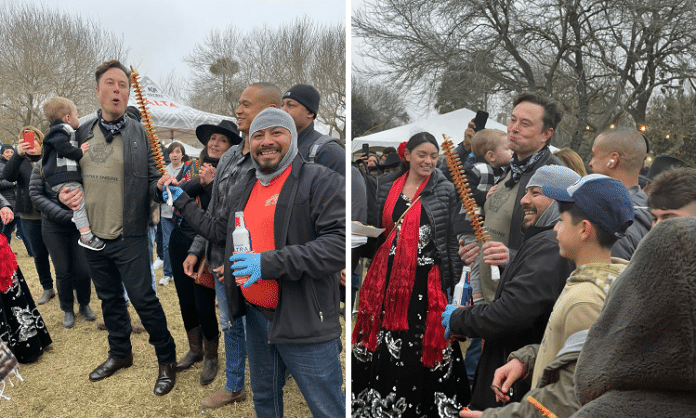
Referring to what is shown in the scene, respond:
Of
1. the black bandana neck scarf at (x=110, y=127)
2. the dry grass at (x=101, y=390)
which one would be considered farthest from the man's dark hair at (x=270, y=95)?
the dry grass at (x=101, y=390)

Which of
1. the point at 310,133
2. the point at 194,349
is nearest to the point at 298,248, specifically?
the point at 310,133

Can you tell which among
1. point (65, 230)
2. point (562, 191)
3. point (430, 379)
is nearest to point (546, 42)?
point (562, 191)

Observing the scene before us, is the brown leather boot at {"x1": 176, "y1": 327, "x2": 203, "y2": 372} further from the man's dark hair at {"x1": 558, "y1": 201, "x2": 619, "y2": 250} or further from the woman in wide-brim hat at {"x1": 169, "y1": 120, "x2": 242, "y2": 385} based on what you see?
the man's dark hair at {"x1": 558, "y1": 201, "x2": 619, "y2": 250}

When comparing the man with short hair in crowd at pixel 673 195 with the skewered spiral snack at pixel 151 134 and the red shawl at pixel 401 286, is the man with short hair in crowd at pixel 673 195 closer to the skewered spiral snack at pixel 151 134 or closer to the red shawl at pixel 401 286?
the red shawl at pixel 401 286

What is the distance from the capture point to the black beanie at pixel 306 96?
2174 millimetres

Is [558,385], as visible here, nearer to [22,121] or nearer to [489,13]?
[489,13]

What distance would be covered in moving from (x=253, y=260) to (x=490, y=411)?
3.23ft

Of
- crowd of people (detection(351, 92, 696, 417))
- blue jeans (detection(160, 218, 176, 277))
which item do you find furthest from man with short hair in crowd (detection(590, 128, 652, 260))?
blue jeans (detection(160, 218, 176, 277))

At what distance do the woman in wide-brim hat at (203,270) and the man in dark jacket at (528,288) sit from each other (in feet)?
5.89

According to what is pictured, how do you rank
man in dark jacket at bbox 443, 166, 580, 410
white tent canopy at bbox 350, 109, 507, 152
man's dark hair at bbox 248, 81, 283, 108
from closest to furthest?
man in dark jacket at bbox 443, 166, 580, 410, white tent canopy at bbox 350, 109, 507, 152, man's dark hair at bbox 248, 81, 283, 108

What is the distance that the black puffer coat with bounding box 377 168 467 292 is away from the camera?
172cm

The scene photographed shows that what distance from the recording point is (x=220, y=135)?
287cm

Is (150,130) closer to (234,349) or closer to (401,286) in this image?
(234,349)

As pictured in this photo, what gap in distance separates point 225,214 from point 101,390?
1.56 metres
